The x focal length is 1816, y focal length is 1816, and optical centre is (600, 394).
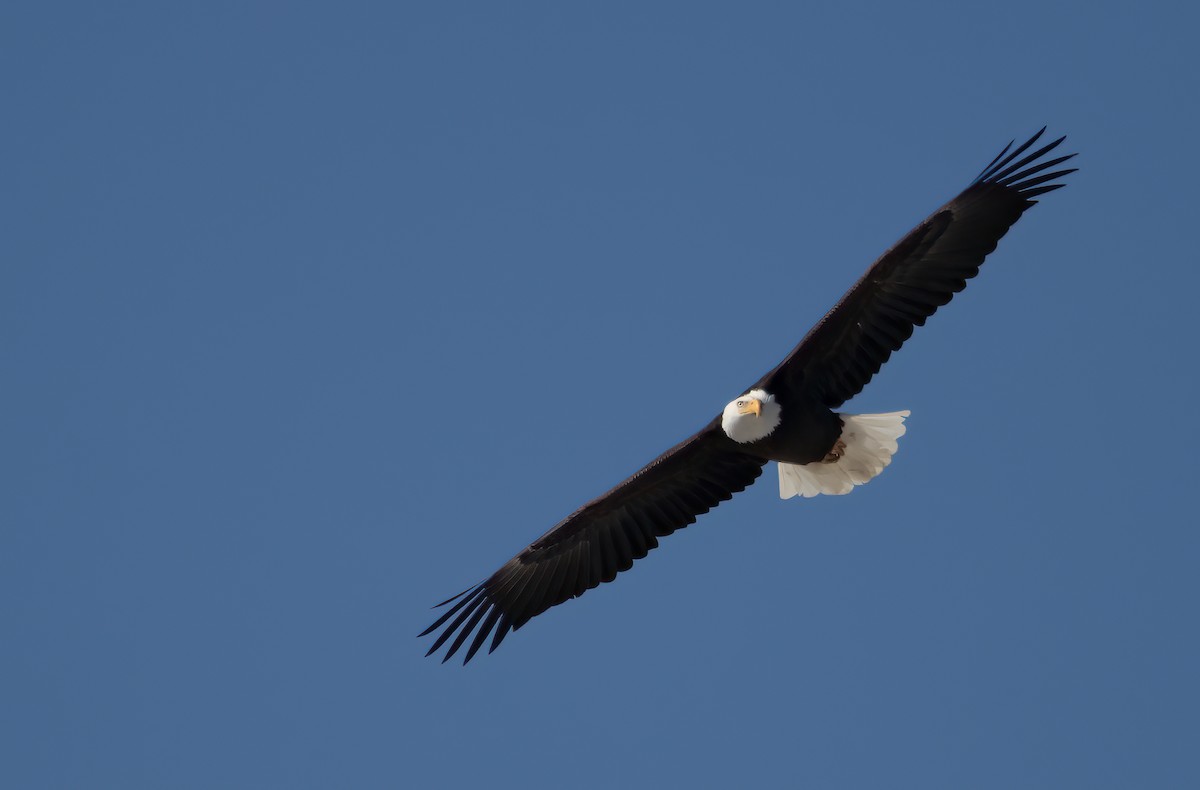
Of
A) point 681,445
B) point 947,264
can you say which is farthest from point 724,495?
point 947,264

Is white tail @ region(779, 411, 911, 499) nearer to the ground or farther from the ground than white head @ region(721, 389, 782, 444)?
nearer to the ground

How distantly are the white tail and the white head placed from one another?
74 centimetres

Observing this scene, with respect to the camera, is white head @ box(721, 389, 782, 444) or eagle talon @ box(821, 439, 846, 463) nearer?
white head @ box(721, 389, 782, 444)

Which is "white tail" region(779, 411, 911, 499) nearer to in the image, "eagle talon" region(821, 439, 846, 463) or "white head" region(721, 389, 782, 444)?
"eagle talon" region(821, 439, 846, 463)

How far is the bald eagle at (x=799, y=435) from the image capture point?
11617mm

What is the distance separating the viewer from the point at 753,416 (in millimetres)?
11828

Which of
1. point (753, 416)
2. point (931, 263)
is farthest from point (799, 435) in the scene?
point (931, 263)

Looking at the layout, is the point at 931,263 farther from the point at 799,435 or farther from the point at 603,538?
the point at 603,538

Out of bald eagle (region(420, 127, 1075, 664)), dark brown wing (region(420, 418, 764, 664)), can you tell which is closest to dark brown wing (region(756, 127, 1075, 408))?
bald eagle (region(420, 127, 1075, 664))

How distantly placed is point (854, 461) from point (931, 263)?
1.63 meters

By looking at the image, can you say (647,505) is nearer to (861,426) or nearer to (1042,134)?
(861,426)

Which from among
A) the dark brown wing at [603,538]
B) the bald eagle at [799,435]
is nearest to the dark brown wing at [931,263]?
the bald eagle at [799,435]

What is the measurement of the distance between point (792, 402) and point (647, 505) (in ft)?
4.48

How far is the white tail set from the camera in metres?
12.4
